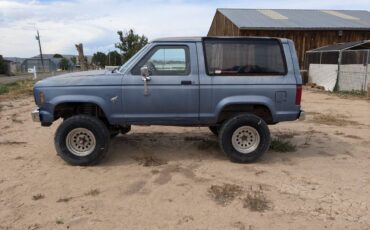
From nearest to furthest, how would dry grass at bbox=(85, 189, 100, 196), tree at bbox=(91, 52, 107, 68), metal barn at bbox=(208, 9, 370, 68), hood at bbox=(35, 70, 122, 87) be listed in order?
dry grass at bbox=(85, 189, 100, 196), hood at bbox=(35, 70, 122, 87), metal barn at bbox=(208, 9, 370, 68), tree at bbox=(91, 52, 107, 68)

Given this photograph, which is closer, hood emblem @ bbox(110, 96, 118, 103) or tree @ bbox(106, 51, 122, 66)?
hood emblem @ bbox(110, 96, 118, 103)

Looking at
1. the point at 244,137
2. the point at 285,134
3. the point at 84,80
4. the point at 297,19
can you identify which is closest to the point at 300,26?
the point at 297,19

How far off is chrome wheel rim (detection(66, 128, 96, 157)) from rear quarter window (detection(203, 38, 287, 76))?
2137 millimetres

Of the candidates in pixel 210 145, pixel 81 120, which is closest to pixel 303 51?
pixel 210 145

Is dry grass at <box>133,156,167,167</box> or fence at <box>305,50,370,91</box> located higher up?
fence at <box>305,50,370,91</box>

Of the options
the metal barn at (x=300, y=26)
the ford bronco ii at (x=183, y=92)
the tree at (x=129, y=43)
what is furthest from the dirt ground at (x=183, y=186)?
the tree at (x=129, y=43)

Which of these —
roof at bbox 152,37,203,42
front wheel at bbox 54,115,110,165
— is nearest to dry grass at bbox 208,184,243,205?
front wheel at bbox 54,115,110,165

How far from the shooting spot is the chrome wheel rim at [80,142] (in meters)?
6.14

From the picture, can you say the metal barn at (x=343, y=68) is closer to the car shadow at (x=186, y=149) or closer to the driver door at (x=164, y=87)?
the car shadow at (x=186, y=149)

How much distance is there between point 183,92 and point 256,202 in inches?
87.4

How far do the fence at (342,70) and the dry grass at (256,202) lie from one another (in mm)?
14965

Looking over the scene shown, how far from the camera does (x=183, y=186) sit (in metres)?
5.25

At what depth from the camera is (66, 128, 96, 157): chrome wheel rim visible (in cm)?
614

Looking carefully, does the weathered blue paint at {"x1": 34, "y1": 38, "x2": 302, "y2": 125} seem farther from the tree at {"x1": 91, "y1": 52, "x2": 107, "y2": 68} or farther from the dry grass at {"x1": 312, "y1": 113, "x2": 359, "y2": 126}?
the tree at {"x1": 91, "y1": 52, "x2": 107, "y2": 68}
